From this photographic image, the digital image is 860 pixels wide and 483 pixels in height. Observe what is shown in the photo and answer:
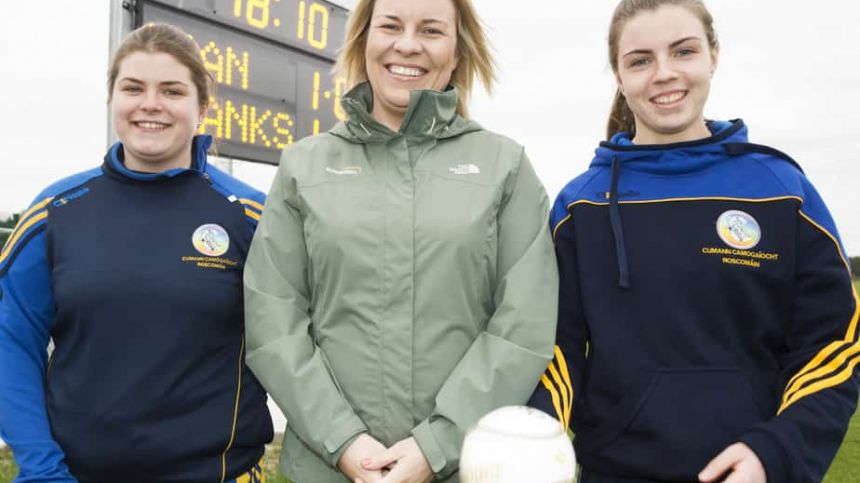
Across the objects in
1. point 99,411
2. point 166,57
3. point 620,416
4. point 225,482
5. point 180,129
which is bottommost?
point 225,482

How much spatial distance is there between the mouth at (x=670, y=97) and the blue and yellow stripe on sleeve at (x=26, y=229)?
156 cm

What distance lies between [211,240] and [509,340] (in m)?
0.81

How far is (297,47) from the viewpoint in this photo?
567 cm

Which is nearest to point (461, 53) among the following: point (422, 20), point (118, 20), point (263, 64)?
point (422, 20)

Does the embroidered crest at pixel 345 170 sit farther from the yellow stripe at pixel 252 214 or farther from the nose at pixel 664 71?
the nose at pixel 664 71

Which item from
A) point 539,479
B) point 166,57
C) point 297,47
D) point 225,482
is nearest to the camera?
point 539,479

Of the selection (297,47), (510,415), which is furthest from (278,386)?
(297,47)

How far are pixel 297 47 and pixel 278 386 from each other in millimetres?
4435

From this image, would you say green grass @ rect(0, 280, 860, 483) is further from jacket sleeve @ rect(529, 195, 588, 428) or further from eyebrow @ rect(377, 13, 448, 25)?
eyebrow @ rect(377, 13, 448, 25)

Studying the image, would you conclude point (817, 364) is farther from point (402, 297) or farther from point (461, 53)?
point (461, 53)

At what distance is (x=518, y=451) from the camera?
1.16 meters

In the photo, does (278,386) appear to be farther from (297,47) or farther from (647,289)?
(297,47)

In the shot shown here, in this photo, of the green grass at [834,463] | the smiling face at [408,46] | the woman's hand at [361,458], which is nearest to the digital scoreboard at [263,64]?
the green grass at [834,463]

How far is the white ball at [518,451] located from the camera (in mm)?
1150
